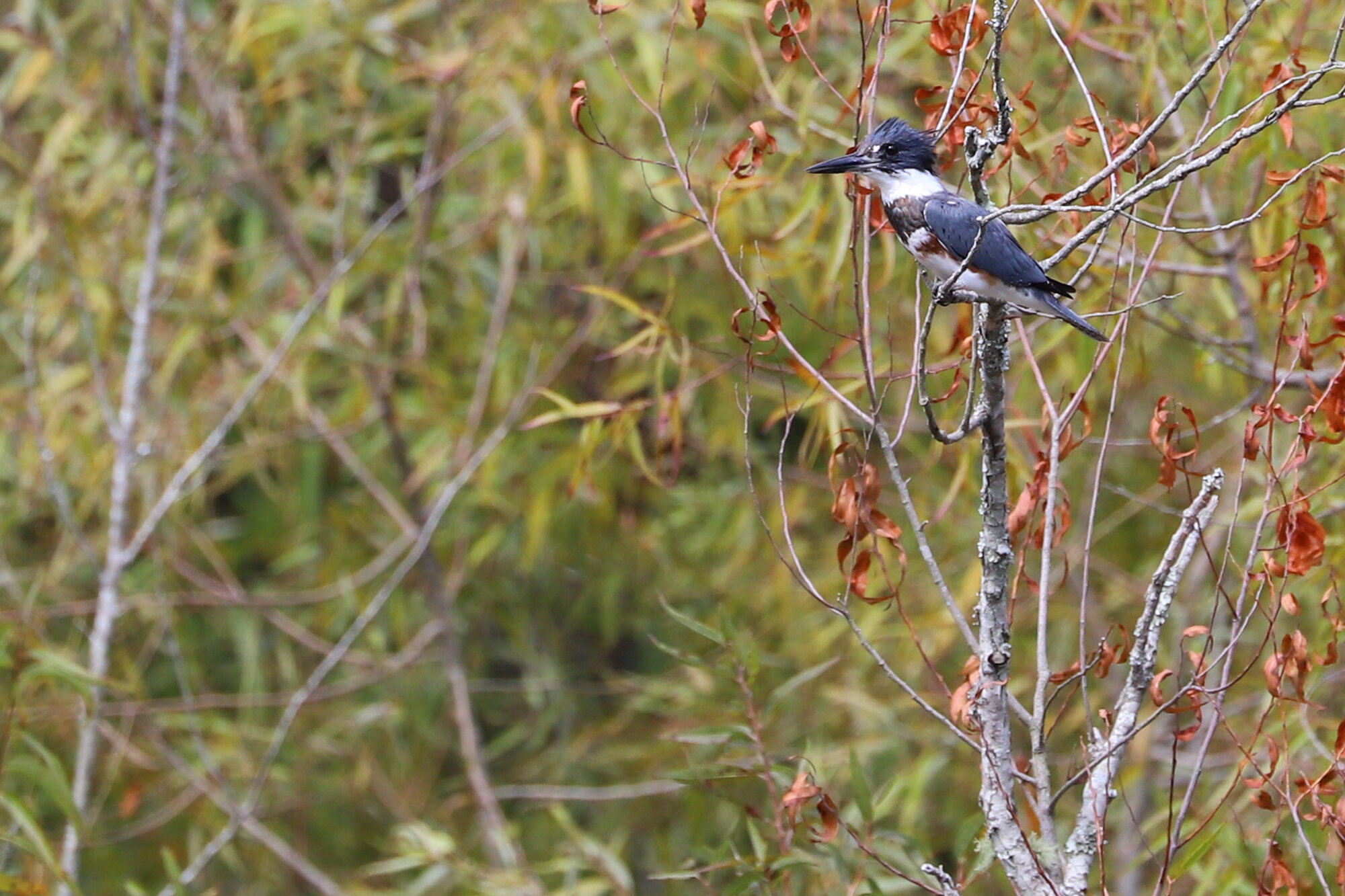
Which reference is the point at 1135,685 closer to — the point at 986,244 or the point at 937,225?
the point at 986,244

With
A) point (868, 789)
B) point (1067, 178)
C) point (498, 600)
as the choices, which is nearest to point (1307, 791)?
point (868, 789)

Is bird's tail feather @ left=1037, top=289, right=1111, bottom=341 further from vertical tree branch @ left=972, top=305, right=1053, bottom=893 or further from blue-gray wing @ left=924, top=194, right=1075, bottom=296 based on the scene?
vertical tree branch @ left=972, top=305, right=1053, bottom=893

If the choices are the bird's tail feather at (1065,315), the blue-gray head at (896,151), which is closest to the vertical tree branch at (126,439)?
the blue-gray head at (896,151)

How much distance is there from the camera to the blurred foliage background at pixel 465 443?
129 inches

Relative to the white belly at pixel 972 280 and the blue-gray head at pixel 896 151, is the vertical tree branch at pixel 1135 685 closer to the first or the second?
the white belly at pixel 972 280

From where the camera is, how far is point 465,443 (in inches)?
141

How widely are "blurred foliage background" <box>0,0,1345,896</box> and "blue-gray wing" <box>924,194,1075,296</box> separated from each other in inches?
25.1

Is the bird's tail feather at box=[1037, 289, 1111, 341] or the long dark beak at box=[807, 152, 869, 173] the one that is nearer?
the bird's tail feather at box=[1037, 289, 1111, 341]

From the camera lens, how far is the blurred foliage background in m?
3.27

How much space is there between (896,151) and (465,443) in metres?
1.69

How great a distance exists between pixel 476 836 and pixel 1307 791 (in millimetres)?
2891

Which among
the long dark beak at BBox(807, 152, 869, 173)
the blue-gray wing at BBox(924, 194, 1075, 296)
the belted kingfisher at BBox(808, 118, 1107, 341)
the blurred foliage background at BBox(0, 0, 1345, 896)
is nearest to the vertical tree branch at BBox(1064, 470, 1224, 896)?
the blue-gray wing at BBox(924, 194, 1075, 296)

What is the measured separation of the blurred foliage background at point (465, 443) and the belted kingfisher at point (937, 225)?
0.53 meters

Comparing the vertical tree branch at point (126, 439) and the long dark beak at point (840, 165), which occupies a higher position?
the long dark beak at point (840, 165)
